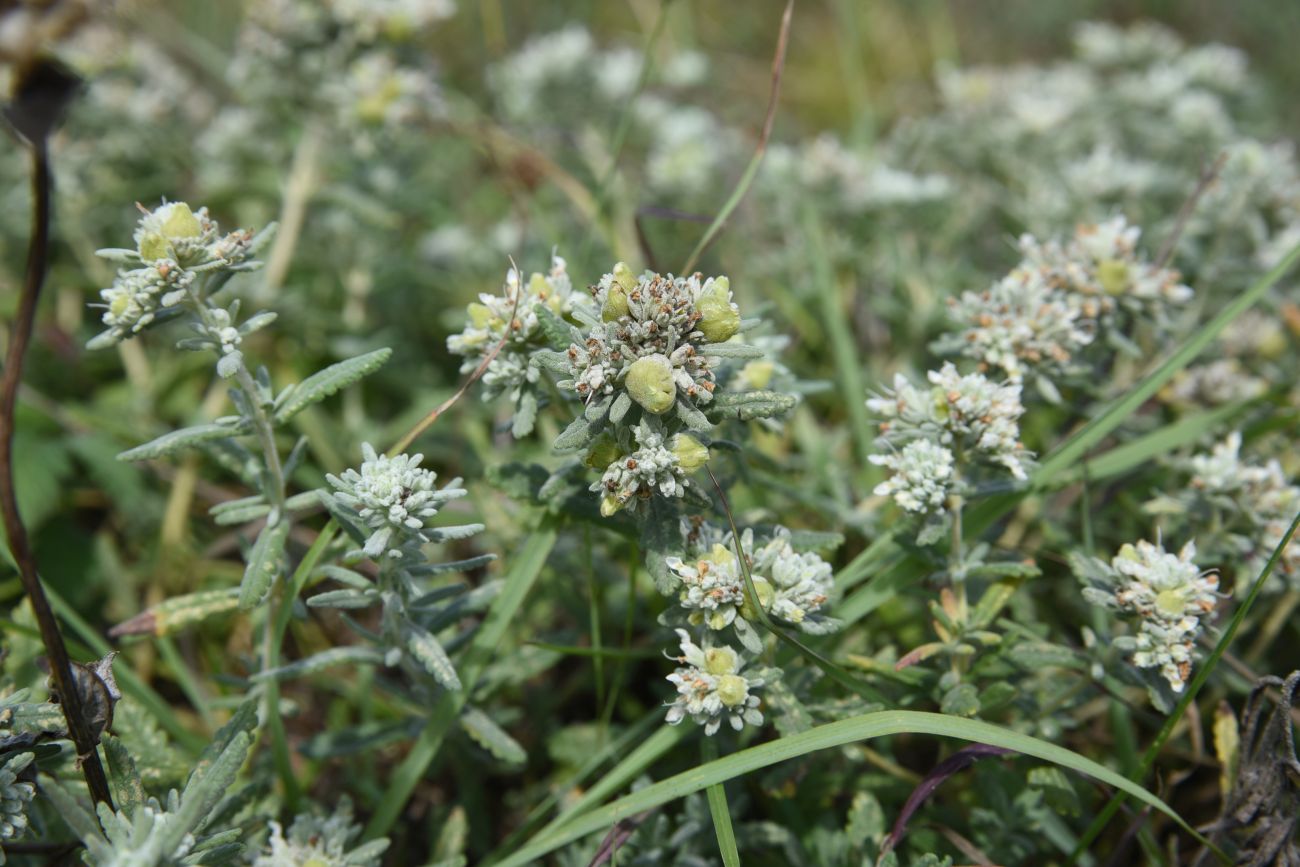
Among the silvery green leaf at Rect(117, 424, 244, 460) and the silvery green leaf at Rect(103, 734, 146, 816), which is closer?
the silvery green leaf at Rect(103, 734, 146, 816)

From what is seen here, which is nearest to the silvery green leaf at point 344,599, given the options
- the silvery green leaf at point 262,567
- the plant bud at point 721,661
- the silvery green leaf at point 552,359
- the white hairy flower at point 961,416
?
the silvery green leaf at point 262,567

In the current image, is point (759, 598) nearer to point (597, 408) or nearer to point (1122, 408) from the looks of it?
point (597, 408)

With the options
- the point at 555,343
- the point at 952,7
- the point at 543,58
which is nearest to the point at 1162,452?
the point at 555,343

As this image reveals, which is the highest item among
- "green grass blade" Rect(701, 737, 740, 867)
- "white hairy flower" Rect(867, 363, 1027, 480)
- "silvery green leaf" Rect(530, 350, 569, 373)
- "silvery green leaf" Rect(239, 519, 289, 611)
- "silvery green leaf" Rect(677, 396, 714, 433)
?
"silvery green leaf" Rect(530, 350, 569, 373)

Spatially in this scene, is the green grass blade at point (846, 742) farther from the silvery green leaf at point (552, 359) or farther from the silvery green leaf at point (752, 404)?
the silvery green leaf at point (552, 359)

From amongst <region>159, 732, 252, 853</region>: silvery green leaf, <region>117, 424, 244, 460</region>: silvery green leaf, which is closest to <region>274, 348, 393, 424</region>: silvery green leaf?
<region>117, 424, 244, 460</region>: silvery green leaf

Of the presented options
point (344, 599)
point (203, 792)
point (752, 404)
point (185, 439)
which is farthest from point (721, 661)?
point (185, 439)

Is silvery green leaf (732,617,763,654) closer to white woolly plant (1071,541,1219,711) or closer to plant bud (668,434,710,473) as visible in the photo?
plant bud (668,434,710,473)
